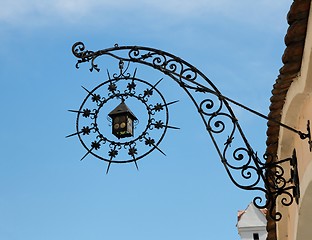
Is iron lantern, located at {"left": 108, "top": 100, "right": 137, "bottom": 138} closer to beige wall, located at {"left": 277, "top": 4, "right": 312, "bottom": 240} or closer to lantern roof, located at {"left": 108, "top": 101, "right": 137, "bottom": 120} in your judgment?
lantern roof, located at {"left": 108, "top": 101, "right": 137, "bottom": 120}

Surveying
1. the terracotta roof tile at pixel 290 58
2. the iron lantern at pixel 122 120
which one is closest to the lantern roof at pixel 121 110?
the iron lantern at pixel 122 120

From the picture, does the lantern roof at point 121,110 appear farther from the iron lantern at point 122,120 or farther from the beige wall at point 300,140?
the beige wall at point 300,140

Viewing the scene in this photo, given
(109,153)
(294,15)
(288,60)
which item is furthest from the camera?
(109,153)

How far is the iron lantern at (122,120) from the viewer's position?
5250mm

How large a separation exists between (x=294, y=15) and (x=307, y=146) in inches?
38.9

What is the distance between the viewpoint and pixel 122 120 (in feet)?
17.5

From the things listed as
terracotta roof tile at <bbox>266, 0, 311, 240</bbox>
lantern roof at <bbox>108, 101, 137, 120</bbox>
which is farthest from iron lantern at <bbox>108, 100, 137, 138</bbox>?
terracotta roof tile at <bbox>266, 0, 311, 240</bbox>

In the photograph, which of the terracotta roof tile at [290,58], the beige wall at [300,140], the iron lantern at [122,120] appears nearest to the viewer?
the terracotta roof tile at [290,58]

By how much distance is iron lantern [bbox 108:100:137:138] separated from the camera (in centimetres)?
525

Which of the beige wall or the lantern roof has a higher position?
the lantern roof

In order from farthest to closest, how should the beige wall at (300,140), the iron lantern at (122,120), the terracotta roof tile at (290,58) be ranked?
the iron lantern at (122,120) → the beige wall at (300,140) → the terracotta roof tile at (290,58)

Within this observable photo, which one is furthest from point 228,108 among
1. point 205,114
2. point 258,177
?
point 258,177

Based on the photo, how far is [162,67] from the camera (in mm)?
4910

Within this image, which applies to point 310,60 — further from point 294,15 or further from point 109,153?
point 109,153
